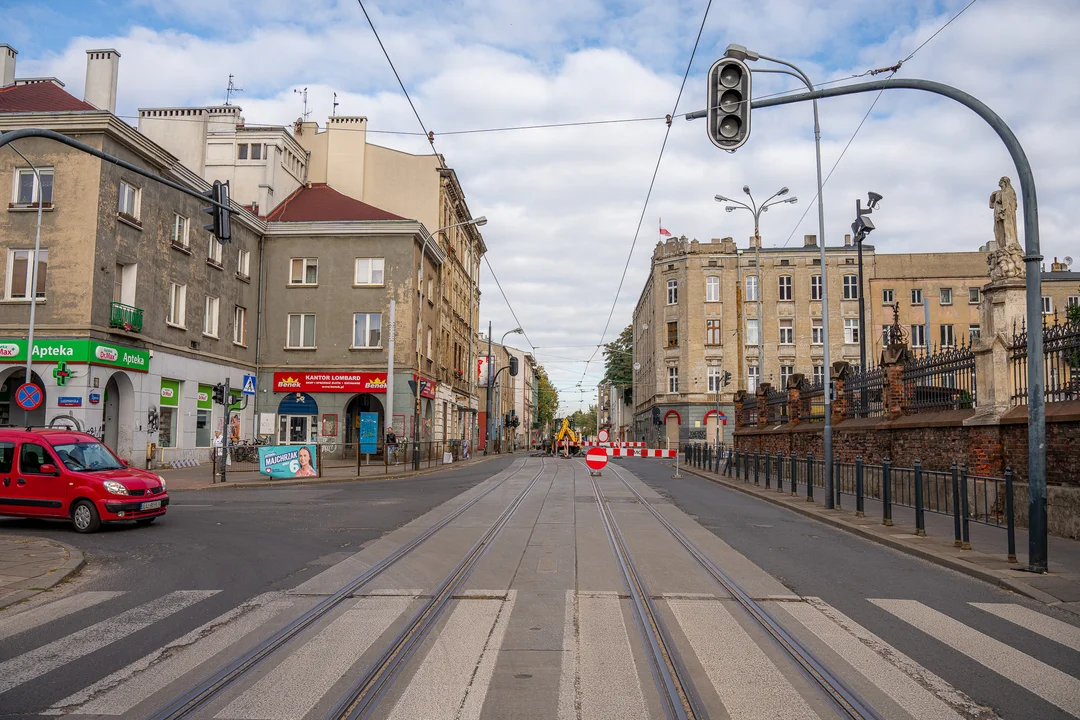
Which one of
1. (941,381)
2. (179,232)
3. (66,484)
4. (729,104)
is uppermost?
(179,232)

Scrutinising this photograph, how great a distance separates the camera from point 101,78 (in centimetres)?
2986

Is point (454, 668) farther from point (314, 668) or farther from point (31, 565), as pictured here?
point (31, 565)

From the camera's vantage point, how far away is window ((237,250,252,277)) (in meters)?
35.6

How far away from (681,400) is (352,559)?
171ft

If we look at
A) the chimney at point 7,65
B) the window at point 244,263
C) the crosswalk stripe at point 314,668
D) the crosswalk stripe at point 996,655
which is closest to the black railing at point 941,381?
the crosswalk stripe at point 996,655

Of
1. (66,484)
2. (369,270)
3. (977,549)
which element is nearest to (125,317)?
(369,270)

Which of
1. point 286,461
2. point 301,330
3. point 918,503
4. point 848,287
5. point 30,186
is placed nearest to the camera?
point 918,503

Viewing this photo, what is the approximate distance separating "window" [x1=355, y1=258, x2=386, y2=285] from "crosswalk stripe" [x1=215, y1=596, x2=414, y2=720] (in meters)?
31.1

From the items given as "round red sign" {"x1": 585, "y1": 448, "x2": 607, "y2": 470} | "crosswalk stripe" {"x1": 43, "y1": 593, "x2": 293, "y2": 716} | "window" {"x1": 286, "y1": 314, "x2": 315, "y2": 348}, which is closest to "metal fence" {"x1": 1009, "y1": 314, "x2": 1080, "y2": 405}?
"crosswalk stripe" {"x1": 43, "y1": 593, "x2": 293, "y2": 716}

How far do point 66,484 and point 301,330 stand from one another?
83.3 ft

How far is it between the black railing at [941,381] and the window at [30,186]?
2453 centimetres

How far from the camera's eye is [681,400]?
60875 mm

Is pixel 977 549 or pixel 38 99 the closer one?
pixel 977 549

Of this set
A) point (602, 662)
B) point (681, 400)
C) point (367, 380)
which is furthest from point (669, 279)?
point (602, 662)
